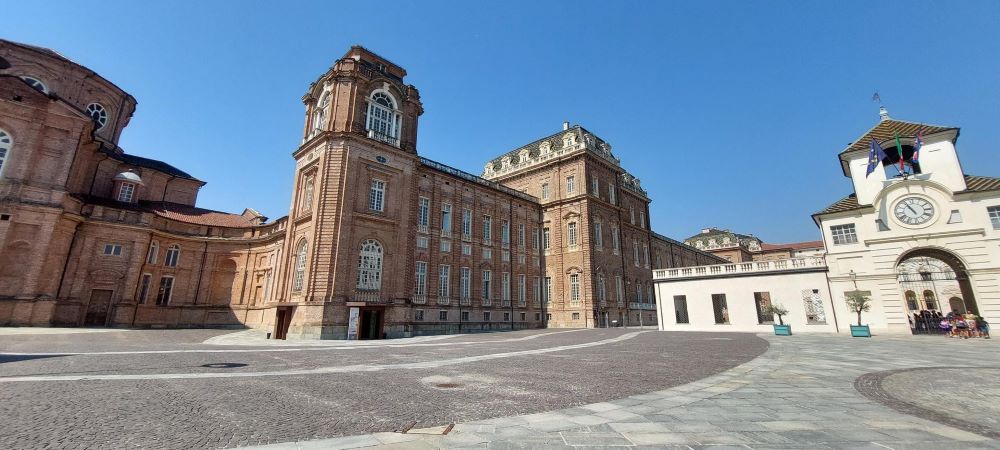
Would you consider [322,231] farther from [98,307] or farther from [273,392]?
[98,307]

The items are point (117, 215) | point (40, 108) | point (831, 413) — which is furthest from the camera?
point (117, 215)

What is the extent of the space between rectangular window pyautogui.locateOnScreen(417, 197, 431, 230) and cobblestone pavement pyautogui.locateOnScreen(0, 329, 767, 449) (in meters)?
20.4

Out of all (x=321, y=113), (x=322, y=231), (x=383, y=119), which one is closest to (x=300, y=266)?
(x=322, y=231)

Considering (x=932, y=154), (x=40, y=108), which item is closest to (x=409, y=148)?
(x=40, y=108)

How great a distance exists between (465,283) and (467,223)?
576 centimetres

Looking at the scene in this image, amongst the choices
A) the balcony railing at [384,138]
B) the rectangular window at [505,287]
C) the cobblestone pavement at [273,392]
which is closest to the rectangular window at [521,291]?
the rectangular window at [505,287]

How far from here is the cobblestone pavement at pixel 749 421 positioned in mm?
4508

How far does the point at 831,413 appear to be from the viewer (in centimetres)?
582

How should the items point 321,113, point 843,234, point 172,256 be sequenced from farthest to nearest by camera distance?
point 172,256 < point 321,113 < point 843,234

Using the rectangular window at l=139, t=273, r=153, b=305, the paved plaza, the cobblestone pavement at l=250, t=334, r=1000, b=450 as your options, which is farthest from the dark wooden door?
the cobblestone pavement at l=250, t=334, r=1000, b=450

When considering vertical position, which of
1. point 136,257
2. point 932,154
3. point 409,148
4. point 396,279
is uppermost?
point 409,148

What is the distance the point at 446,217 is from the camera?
35812 millimetres

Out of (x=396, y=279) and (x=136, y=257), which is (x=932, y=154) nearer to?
(x=396, y=279)

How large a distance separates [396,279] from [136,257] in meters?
25.0
